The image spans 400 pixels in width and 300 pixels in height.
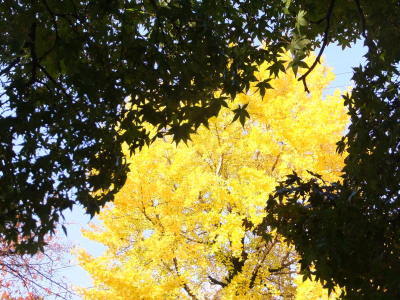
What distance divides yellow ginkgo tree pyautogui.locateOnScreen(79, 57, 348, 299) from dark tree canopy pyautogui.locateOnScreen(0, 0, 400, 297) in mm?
3007

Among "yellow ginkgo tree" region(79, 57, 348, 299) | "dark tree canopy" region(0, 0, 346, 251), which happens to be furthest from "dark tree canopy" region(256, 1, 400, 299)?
"yellow ginkgo tree" region(79, 57, 348, 299)

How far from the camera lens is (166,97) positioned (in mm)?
3285

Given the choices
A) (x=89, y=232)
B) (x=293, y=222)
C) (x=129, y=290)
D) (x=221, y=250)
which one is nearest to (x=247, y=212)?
(x=221, y=250)

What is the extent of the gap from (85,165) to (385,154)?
9.66ft

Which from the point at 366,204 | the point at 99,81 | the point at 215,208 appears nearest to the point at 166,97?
the point at 99,81

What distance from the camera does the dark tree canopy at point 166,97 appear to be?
2789mm

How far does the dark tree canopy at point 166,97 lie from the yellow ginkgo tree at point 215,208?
3.01 m

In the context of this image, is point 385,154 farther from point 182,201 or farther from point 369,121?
point 182,201

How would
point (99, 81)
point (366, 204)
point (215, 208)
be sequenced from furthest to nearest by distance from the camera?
point (215, 208) < point (366, 204) < point (99, 81)

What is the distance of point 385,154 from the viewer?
159 inches

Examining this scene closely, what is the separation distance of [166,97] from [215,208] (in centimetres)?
514

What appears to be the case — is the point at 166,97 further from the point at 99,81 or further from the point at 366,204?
the point at 366,204

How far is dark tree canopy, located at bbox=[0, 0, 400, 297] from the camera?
279 centimetres

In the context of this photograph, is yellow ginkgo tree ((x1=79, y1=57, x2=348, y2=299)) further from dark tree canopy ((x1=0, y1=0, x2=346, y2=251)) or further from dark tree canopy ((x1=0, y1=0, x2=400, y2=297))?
dark tree canopy ((x1=0, y1=0, x2=346, y2=251))
